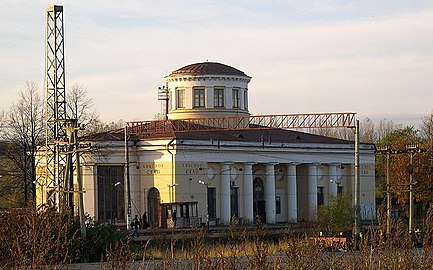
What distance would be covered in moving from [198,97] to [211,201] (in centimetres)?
1077

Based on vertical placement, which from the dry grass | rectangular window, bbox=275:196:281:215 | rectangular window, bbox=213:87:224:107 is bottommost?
rectangular window, bbox=275:196:281:215

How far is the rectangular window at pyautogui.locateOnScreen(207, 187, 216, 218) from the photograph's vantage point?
58.7 meters

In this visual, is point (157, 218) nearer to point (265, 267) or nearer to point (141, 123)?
point (141, 123)

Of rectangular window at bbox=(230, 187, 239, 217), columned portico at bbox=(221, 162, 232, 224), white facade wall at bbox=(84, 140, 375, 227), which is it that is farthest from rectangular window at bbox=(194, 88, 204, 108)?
rectangular window at bbox=(230, 187, 239, 217)

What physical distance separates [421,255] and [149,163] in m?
45.6

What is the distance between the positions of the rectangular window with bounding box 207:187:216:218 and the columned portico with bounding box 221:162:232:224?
1.82 feet

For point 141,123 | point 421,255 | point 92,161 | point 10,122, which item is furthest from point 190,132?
point 421,255

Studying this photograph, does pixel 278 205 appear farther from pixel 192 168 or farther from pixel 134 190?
pixel 134 190

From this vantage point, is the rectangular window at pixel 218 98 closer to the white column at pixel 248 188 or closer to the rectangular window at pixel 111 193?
the white column at pixel 248 188

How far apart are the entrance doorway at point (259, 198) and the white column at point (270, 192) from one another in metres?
0.49

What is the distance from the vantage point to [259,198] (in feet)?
208

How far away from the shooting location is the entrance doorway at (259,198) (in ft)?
206

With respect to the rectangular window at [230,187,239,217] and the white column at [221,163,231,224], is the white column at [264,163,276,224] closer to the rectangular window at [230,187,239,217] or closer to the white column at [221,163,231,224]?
the rectangular window at [230,187,239,217]

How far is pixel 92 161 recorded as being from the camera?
188 ft
